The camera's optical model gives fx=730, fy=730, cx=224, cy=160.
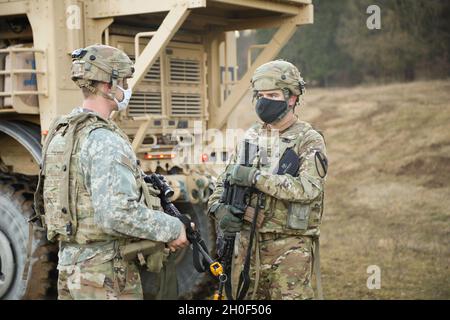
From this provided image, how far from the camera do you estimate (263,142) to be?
174 inches

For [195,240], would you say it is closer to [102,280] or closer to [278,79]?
[102,280]

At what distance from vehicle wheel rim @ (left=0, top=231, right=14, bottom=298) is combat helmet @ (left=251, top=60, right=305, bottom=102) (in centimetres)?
279

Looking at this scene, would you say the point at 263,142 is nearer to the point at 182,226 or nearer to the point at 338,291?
the point at 182,226

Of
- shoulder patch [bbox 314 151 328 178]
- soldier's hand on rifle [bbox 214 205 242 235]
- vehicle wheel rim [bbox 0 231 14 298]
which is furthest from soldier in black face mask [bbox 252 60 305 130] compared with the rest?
vehicle wheel rim [bbox 0 231 14 298]

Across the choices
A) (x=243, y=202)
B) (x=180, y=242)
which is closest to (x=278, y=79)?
(x=243, y=202)

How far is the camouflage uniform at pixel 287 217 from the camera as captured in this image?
4.16m

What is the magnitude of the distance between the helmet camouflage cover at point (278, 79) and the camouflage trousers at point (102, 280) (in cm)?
136

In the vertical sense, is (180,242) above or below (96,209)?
below

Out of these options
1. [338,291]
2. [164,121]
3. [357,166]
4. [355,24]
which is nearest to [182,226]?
[164,121]

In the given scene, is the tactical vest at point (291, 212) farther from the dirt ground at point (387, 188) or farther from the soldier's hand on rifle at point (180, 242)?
the dirt ground at point (387, 188)

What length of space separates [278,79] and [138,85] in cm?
262

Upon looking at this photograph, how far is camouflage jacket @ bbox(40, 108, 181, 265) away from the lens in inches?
136

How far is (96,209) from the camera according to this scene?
348 cm

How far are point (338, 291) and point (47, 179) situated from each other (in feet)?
13.7
